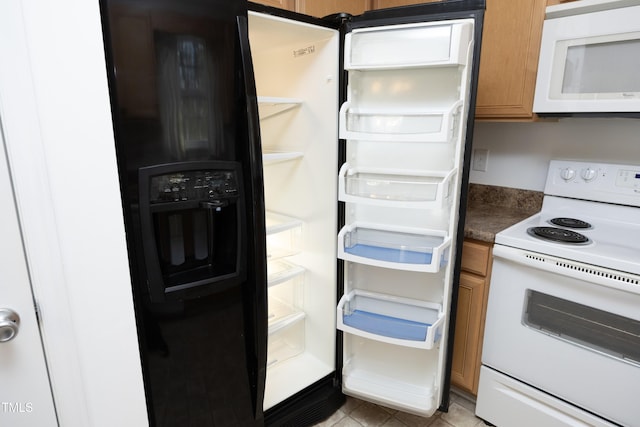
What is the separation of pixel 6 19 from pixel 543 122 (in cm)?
211

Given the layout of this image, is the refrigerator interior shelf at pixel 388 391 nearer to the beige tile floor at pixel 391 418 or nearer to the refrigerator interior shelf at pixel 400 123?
the beige tile floor at pixel 391 418

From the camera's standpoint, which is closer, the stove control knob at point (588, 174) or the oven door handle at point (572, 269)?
the oven door handle at point (572, 269)

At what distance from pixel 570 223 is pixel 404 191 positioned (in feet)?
2.69

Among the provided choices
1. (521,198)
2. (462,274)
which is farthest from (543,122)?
(462,274)

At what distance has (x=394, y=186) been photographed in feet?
4.85

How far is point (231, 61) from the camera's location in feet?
3.32

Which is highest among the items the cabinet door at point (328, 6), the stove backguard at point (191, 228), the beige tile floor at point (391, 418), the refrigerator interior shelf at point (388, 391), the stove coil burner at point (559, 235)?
the cabinet door at point (328, 6)

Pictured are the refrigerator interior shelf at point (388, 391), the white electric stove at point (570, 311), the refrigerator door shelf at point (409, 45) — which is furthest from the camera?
the refrigerator interior shelf at point (388, 391)

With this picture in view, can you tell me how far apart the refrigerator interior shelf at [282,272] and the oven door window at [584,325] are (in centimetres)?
101

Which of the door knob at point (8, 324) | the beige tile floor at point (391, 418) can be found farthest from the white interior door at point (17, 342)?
the beige tile floor at point (391, 418)

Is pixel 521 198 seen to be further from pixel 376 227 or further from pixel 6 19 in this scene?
pixel 6 19

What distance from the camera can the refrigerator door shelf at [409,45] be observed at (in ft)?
3.89

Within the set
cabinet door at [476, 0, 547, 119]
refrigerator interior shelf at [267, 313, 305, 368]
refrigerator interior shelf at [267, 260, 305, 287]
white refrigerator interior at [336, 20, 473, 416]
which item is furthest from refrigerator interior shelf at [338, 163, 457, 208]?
refrigerator interior shelf at [267, 313, 305, 368]

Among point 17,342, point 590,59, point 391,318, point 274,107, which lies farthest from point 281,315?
point 590,59
